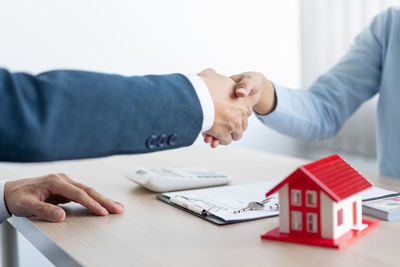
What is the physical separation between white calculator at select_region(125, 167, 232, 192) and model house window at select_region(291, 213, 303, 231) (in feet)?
1.32

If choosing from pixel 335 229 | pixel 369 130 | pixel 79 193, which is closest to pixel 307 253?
pixel 335 229

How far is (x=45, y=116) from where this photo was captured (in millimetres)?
705

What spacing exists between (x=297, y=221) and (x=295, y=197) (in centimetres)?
4

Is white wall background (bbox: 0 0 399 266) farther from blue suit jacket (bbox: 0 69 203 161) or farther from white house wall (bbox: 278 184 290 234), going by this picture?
white house wall (bbox: 278 184 290 234)

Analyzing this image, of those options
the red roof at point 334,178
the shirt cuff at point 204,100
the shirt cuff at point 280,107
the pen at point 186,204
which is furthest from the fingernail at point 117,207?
the shirt cuff at point 280,107

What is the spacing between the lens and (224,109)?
999 millimetres

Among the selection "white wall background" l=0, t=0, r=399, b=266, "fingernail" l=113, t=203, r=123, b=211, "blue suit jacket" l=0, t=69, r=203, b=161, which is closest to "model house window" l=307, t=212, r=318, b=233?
"blue suit jacket" l=0, t=69, r=203, b=161

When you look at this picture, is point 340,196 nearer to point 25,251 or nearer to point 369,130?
point 25,251

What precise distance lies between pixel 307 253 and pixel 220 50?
259cm

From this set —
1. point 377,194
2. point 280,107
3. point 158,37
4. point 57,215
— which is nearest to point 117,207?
point 57,215

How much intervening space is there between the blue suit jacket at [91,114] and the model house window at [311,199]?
23 cm

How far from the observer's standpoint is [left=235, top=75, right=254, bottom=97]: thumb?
1077mm

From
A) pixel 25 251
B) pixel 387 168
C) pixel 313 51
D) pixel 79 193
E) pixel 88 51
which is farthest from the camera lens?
pixel 313 51

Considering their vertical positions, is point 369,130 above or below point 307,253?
below
